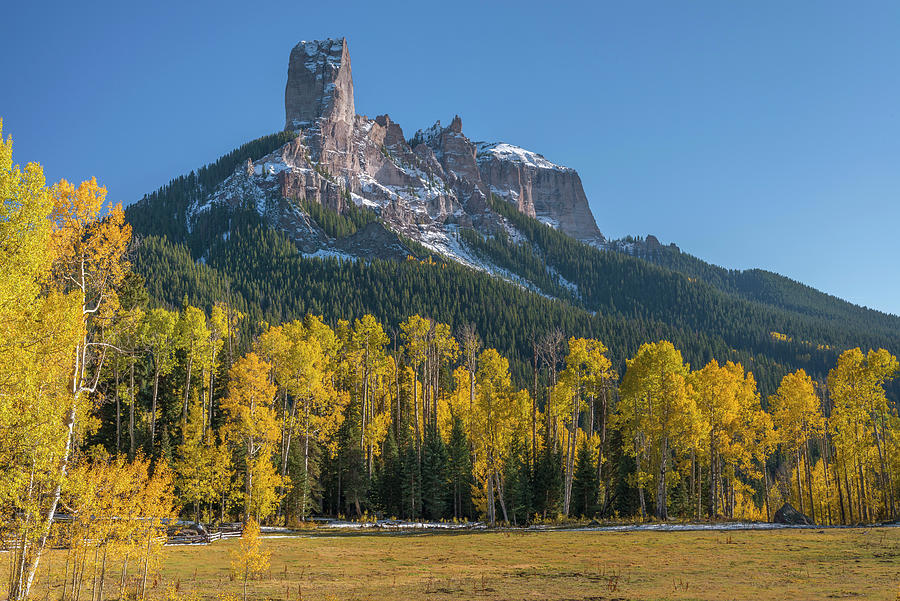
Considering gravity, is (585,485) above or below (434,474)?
below

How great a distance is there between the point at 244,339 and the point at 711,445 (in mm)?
70204

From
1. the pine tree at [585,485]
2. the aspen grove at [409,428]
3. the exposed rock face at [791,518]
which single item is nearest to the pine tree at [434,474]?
the aspen grove at [409,428]

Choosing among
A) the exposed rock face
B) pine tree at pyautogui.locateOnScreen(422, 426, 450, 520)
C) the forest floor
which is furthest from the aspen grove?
the forest floor

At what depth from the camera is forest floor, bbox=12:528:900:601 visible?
17.6 metres

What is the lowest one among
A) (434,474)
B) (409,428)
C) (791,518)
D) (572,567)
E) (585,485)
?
(791,518)

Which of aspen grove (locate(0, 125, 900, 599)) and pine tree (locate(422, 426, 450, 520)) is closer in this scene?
aspen grove (locate(0, 125, 900, 599))

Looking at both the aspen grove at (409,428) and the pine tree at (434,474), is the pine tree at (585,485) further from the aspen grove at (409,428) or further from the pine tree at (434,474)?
the pine tree at (434,474)

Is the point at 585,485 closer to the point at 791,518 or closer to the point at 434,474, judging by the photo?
the point at 434,474

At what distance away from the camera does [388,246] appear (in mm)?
190250

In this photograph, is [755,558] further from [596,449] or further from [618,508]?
[596,449]

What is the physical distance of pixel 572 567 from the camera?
2262 centimetres

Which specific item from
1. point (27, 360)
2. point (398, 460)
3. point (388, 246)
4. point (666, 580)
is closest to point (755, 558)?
point (666, 580)

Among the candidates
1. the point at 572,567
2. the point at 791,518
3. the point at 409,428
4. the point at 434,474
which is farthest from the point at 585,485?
the point at 572,567

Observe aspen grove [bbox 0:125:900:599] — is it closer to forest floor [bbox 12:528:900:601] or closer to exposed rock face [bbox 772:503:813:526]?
exposed rock face [bbox 772:503:813:526]
